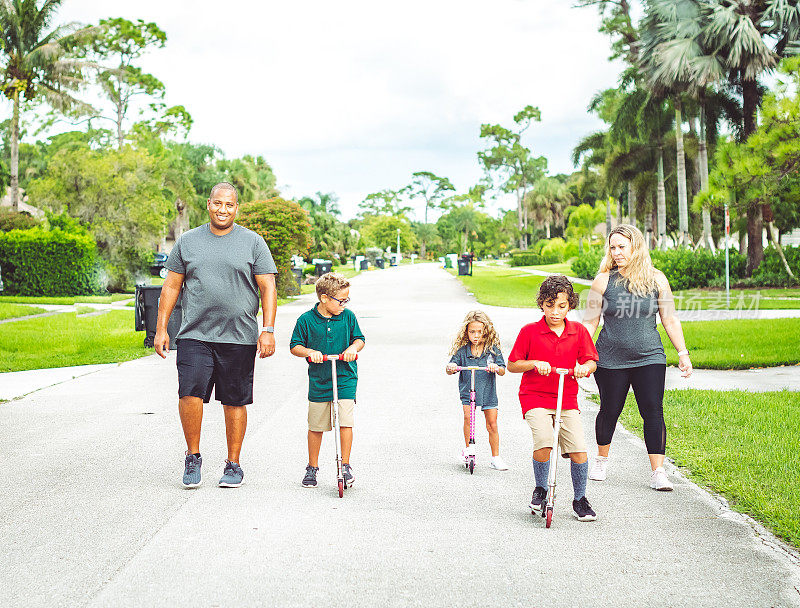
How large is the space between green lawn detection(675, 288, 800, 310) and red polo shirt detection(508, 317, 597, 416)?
676 inches

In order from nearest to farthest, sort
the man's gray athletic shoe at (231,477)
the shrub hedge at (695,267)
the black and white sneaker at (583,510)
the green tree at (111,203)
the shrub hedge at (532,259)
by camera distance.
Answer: the black and white sneaker at (583,510)
the man's gray athletic shoe at (231,477)
the shrub hedge at (695,267)
the green tree at (111,203)
the shrub hedge at (532,259)

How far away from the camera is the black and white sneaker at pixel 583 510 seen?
16.2 ft

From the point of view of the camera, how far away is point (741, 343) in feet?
45.4

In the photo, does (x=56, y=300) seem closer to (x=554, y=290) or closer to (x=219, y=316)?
(x=219, y=316)

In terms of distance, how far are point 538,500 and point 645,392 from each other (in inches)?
48.0

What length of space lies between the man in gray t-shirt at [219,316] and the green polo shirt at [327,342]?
9.4 inches

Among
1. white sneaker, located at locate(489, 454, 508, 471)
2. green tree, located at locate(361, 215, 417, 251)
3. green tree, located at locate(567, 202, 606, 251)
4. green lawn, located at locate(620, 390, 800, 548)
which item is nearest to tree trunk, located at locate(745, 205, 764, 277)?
green lawn, located at locate(620, 390, 800, 548)

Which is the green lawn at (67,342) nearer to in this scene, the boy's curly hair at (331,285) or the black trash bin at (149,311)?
the black trash bin at (149,311)

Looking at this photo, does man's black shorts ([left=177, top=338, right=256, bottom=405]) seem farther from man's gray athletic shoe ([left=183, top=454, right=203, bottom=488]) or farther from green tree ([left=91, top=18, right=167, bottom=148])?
green tree ([left=91, top=18, right=167, bottom=148])

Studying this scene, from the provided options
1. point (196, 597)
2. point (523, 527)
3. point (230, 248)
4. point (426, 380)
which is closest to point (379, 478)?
point (523, 527)

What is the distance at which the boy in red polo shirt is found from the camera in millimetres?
4996

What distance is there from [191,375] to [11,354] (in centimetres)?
957

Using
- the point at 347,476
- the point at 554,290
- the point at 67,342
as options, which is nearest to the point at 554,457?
the point at 554,290

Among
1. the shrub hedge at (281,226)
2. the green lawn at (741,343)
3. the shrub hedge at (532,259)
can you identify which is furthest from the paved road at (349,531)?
the shrub hedge at (532,259)
